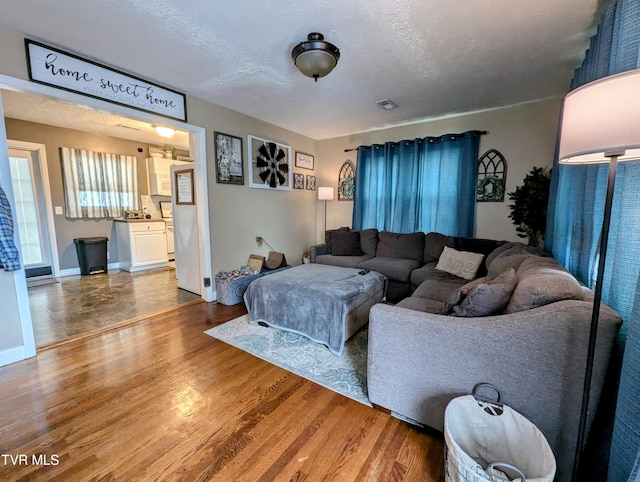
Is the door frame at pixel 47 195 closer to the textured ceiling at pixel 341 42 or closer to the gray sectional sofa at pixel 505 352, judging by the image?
the textured ceiling at pixel 341 42

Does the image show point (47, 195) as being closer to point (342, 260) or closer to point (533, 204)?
point (342, 260)

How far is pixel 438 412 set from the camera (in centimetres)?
139

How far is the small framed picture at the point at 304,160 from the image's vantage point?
471 centimetres

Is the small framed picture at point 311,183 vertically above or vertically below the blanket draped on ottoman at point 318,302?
above

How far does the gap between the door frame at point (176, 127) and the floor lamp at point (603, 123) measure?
3.26m

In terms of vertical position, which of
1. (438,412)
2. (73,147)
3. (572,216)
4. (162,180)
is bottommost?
(438,412)

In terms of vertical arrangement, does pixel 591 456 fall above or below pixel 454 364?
below

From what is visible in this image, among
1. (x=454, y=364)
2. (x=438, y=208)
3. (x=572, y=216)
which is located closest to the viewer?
(x=454, y=364)

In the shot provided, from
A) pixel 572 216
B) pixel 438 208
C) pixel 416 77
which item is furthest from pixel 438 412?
pixel 438 208

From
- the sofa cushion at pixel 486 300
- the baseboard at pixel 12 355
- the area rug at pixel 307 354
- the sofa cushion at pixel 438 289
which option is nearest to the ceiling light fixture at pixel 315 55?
the sofa cushion at pixel 486 300

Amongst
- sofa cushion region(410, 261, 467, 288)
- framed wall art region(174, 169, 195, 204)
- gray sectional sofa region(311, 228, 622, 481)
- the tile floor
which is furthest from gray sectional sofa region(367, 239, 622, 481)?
framed wall art region(174, 169, 195, 204)

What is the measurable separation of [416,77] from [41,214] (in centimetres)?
596

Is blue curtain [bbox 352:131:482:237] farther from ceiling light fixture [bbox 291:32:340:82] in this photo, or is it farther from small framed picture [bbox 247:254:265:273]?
ceiling light fixture [bbox 291:32:340:82]

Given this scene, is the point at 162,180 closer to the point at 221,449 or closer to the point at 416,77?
the point at 416,77
